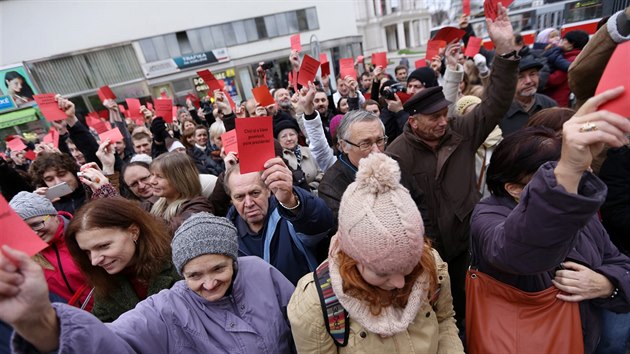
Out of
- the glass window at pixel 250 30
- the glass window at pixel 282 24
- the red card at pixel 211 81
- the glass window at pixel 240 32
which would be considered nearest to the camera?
the red card at pixel 211 81

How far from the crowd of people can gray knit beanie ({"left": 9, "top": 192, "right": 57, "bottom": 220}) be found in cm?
1

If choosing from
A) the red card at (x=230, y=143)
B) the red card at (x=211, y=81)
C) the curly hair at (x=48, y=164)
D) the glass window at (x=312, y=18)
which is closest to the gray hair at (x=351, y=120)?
the red card at (x=230, y=143)

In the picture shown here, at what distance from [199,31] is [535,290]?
2942 cm

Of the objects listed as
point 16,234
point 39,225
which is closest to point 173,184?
point 39,225

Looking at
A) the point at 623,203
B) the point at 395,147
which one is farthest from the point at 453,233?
the point at 623,203

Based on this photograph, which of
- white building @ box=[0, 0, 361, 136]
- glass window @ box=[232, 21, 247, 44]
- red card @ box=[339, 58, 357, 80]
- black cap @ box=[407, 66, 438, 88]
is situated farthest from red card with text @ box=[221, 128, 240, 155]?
glass window @ box=[232, 21, 247, 44]

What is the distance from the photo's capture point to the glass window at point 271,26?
26.6 meters

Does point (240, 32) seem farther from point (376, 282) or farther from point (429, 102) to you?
point (376, 282)

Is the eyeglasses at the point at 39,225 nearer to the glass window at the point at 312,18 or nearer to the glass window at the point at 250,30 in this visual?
the glass window at the point at 250,30

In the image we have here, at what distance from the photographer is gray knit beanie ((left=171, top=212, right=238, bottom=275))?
1.46m

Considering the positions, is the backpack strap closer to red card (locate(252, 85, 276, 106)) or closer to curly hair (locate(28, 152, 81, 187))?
curly hair (locate(28, 152, 81, 187))

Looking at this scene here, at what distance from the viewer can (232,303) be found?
152 cm

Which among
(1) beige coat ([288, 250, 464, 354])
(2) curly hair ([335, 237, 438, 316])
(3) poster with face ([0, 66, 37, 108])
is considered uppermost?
(3) poster with face ([0, 66, 37, 108])

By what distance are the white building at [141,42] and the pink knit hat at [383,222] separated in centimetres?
2554
